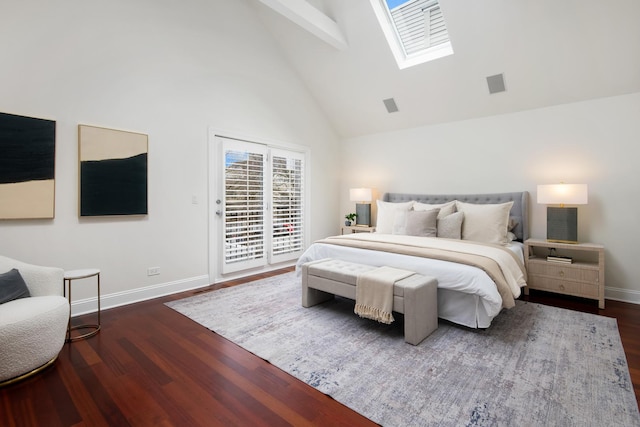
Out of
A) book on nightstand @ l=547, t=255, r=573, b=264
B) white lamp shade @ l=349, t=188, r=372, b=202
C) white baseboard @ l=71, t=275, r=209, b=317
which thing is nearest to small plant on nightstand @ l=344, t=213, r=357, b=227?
white lamp shade @ l=349, t=188, r=372, b=202

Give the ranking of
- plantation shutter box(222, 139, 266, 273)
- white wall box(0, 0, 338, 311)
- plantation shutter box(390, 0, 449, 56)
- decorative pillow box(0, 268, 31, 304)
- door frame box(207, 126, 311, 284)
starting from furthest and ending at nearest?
plantation shutter box(222, 139, 266, 273) < door frame box(207, 126, 311, 284) < plantation shutter box(390, 0, 449, 56) < white wall box(0, 0, 338, 311) < decorative pillow box(0, 268, 31, 304)

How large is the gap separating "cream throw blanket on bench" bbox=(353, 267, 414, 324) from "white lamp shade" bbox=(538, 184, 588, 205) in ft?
6.60

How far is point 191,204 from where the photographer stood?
3900 mm

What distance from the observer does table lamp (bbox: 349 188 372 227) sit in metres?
5.38

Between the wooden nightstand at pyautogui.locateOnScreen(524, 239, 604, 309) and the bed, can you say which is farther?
the wooden nightstand at pyautogui.locateOnScreen(524, 239, 604, 309)

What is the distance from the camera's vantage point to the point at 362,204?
5602mm

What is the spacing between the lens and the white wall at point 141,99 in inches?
110

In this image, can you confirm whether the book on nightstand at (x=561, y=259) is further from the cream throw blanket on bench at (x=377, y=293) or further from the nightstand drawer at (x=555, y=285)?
the cream throw blanket on bench at (x=377, y=293)

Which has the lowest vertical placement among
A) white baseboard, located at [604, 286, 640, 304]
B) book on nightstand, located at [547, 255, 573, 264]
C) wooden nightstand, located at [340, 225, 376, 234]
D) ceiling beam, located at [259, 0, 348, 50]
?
white baseboard, located at [604, 286, 640, 304]

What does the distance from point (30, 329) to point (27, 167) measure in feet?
5.18

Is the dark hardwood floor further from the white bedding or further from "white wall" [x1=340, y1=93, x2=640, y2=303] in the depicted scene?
"white wall" [x1=340, y1=93, x2=640, y2=303]


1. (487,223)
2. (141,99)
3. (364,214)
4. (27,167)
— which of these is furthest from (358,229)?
(27,167)

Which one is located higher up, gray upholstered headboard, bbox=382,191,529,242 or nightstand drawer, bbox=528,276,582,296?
gray upholstered headboard, bbox=382,191,529,242

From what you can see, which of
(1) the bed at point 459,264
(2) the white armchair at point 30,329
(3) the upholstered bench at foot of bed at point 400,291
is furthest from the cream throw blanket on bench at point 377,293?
(2) the white armchair at point 30,329
